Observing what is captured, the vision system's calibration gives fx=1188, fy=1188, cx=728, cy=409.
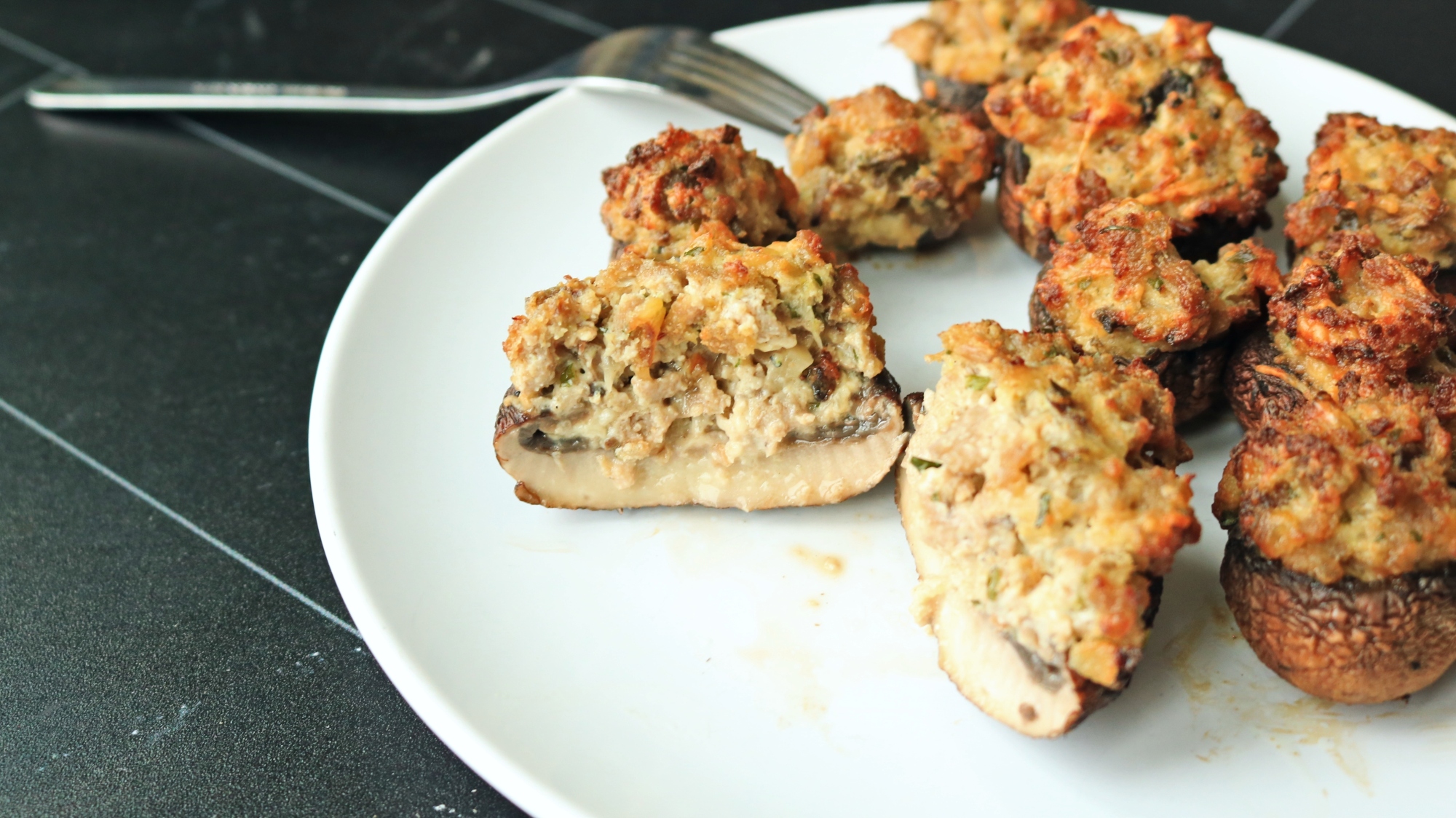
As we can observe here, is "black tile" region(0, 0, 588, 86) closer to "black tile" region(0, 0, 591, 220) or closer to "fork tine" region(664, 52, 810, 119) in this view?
"black tile" region(0, 0, 591, 220)

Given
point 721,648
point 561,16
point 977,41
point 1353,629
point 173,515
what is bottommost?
point 173,515

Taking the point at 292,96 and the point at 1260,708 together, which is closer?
the point at 1260,708

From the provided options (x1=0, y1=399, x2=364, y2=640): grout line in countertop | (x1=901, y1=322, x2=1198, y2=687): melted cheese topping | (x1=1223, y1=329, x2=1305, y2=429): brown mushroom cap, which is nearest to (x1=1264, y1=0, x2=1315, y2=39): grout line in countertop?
(x1=1223, y1=329, x2=1305, y2=429): brown mushroom cap

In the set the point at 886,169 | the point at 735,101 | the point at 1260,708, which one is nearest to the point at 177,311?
the point at 735,101

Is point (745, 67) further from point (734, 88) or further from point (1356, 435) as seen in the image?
point (1356, 435)

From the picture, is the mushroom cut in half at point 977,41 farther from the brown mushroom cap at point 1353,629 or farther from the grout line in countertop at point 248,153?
the grout line in countertop at point 248,153
